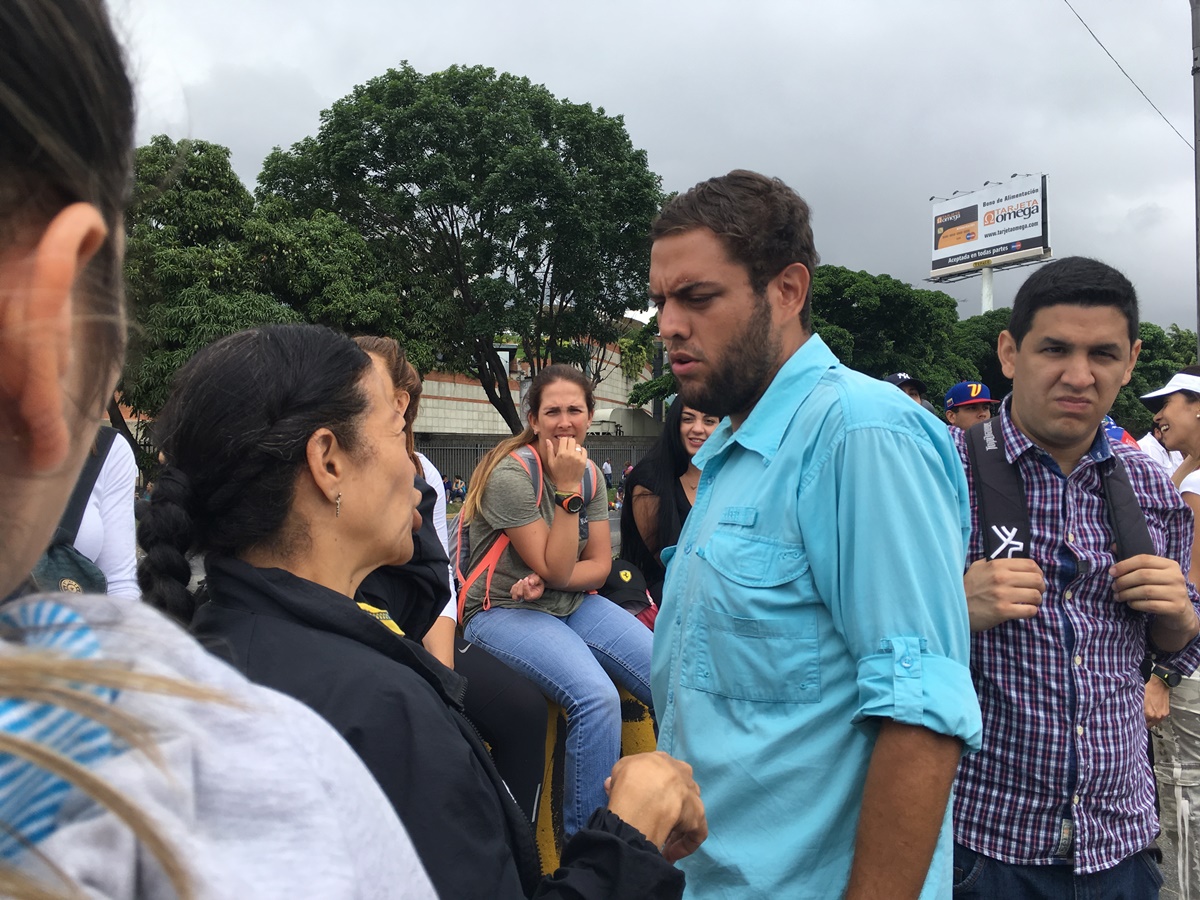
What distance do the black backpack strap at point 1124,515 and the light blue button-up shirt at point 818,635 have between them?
75cm

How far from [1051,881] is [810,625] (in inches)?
40.7

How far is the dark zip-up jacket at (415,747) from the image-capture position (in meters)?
1.26

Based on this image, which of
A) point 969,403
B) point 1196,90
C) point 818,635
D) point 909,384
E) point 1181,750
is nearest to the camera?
point 818,635

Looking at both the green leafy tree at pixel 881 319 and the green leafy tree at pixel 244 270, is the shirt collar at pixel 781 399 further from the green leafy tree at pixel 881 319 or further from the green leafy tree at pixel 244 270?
the green leafy tree at pixel 881 319

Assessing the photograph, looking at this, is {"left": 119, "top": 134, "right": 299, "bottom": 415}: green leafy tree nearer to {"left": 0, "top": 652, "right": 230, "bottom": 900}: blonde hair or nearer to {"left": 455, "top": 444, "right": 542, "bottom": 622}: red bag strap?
{"left": 455, "top": 444, "right": 542, "bottom": 622}: red bag strap

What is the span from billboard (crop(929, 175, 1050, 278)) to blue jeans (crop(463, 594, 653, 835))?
5541 centimetres

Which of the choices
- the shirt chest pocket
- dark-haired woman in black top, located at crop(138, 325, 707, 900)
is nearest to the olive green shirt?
dark-haired woman in black top, located at crop(138, 325, 707, 900)

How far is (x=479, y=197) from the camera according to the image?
2433 centimetres

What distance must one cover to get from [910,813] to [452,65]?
27.1m

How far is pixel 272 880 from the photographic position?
57cm

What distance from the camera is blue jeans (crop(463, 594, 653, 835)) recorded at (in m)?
3.46

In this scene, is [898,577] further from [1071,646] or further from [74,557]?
[74,557]

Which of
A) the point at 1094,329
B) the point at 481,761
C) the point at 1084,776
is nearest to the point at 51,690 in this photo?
the point at 481,761

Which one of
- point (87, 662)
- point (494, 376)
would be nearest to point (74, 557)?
point (87, 662)
